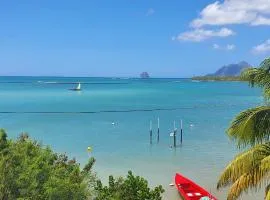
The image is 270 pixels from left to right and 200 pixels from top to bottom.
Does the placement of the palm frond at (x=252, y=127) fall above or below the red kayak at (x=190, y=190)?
above

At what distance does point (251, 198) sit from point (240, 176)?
1663 centimetres

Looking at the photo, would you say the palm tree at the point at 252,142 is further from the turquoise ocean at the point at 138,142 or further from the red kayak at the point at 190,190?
the red kayak at the point at 190,190

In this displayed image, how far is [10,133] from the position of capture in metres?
46.6

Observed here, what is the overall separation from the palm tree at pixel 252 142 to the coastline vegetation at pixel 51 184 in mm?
3056

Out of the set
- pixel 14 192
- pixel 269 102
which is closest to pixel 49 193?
pixel 14 192

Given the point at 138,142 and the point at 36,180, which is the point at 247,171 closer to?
the point at 36,180

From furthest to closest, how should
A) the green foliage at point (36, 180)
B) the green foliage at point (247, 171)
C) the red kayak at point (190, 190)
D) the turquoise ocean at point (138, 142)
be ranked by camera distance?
1. the turquoise ocean at point (138, 142)
2. the red kayak at point (190, 190)
3. the green foliage at point (36, 180)
4. the green foliage at point (247, 171)

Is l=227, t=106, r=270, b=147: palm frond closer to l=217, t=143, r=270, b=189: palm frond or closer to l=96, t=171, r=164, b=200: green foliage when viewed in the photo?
l=217, t=143, r=270, b=189: palm frond

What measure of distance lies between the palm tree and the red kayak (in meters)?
15.1

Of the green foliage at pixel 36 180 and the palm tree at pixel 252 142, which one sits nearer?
the palm tree at pixel 252 142

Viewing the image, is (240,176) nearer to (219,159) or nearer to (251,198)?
(251,198)

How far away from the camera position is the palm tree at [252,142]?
342 inches

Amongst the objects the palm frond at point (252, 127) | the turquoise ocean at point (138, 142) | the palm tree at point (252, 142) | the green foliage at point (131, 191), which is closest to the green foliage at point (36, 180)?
the green foliage at point (131, 191)

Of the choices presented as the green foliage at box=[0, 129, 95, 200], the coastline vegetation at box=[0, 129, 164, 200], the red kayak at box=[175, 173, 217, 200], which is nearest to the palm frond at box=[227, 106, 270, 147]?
the coastline vegetation at box=[0, 129, 164, 200]
